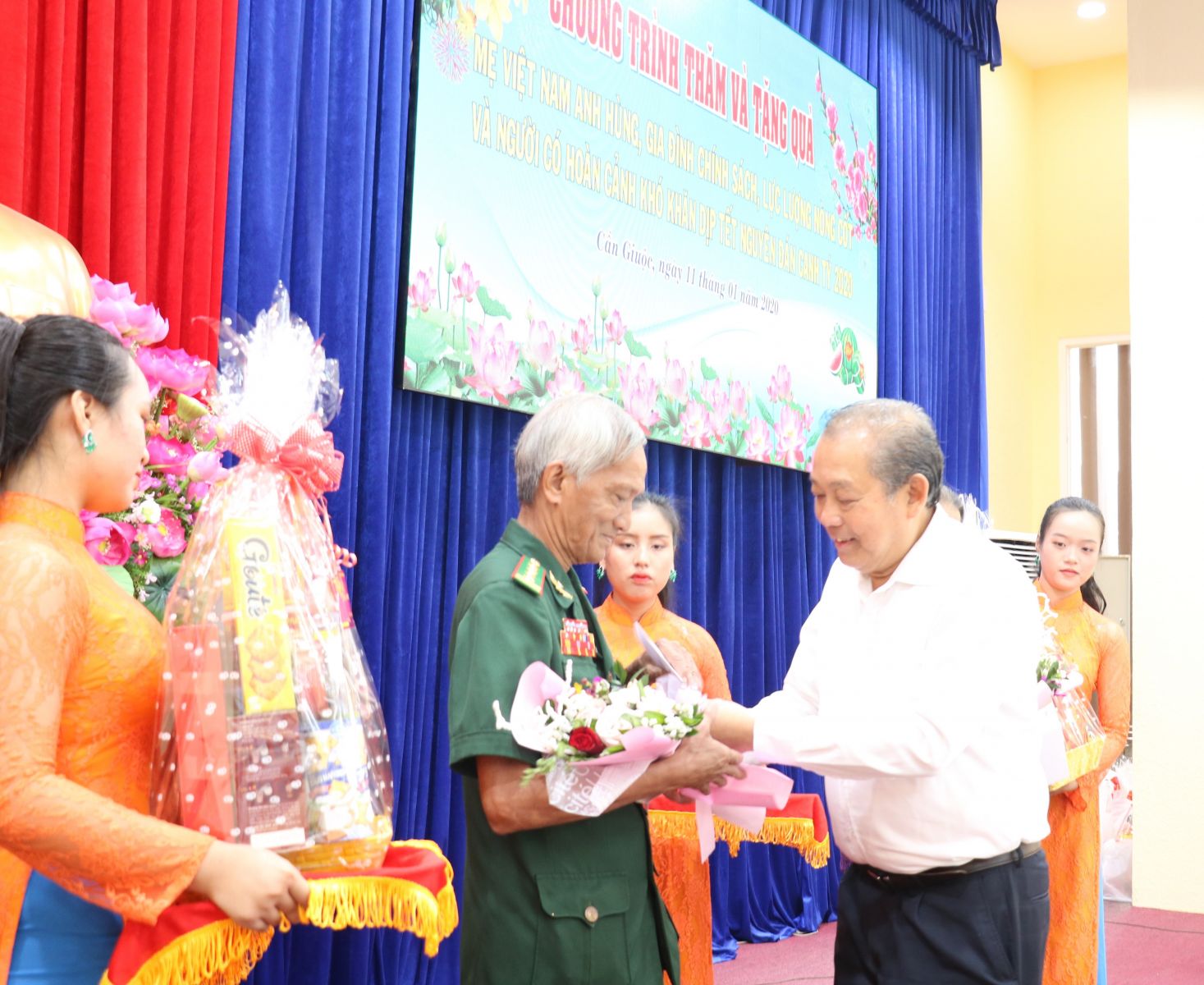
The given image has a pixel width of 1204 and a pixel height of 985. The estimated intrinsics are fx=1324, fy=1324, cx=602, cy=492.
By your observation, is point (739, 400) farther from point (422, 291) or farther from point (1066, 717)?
point (1066, 717)

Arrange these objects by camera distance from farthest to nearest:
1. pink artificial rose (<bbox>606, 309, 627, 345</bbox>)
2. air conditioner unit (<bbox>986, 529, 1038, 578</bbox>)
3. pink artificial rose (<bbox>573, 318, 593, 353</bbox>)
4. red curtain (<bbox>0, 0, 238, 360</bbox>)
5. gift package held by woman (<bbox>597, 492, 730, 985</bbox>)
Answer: air conditioner unit (<bbox>986, 529, 1038, 578</bbox>) → pink artificial rose (<bbox>606, 309, 627, 345</bbox>) → pink artificial rose (<bbox>573, 318, 593, 353</bbox>) → gift package held by woman (<bbox>597, 492, 730, 985</bbox>) → red curtain (<bbox>0, 0, 238, 360</bbox>)

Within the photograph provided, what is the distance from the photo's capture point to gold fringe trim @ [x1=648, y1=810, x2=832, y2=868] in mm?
2799

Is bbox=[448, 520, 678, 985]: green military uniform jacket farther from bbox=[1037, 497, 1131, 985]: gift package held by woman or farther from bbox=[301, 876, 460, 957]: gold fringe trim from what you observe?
bbox=[1037, 497, 1131, 985]: gift package held by woman

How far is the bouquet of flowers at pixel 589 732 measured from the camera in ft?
5.18

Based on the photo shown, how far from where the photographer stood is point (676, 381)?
4484mm

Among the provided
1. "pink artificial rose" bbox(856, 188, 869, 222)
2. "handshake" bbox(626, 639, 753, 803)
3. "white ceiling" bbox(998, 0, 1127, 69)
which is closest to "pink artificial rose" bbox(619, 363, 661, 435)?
"pink artificial rose" bbox(856, 188, 869, 222)

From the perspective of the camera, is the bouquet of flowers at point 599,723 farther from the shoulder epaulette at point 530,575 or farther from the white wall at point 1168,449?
the white wall at point 1168,449

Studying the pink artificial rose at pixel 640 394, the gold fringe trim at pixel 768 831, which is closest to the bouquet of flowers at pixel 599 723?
the gold fringe trim at pixel 768 831

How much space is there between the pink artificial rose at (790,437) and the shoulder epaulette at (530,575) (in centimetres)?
332

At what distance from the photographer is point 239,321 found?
5.45ft

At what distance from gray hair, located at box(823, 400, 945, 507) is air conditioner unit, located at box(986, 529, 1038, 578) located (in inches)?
184

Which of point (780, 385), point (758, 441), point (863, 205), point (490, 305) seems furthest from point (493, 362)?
point (863, 205)

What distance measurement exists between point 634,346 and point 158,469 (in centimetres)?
261

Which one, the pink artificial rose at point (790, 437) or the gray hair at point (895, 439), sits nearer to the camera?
the gray hair at point (895, 439)
